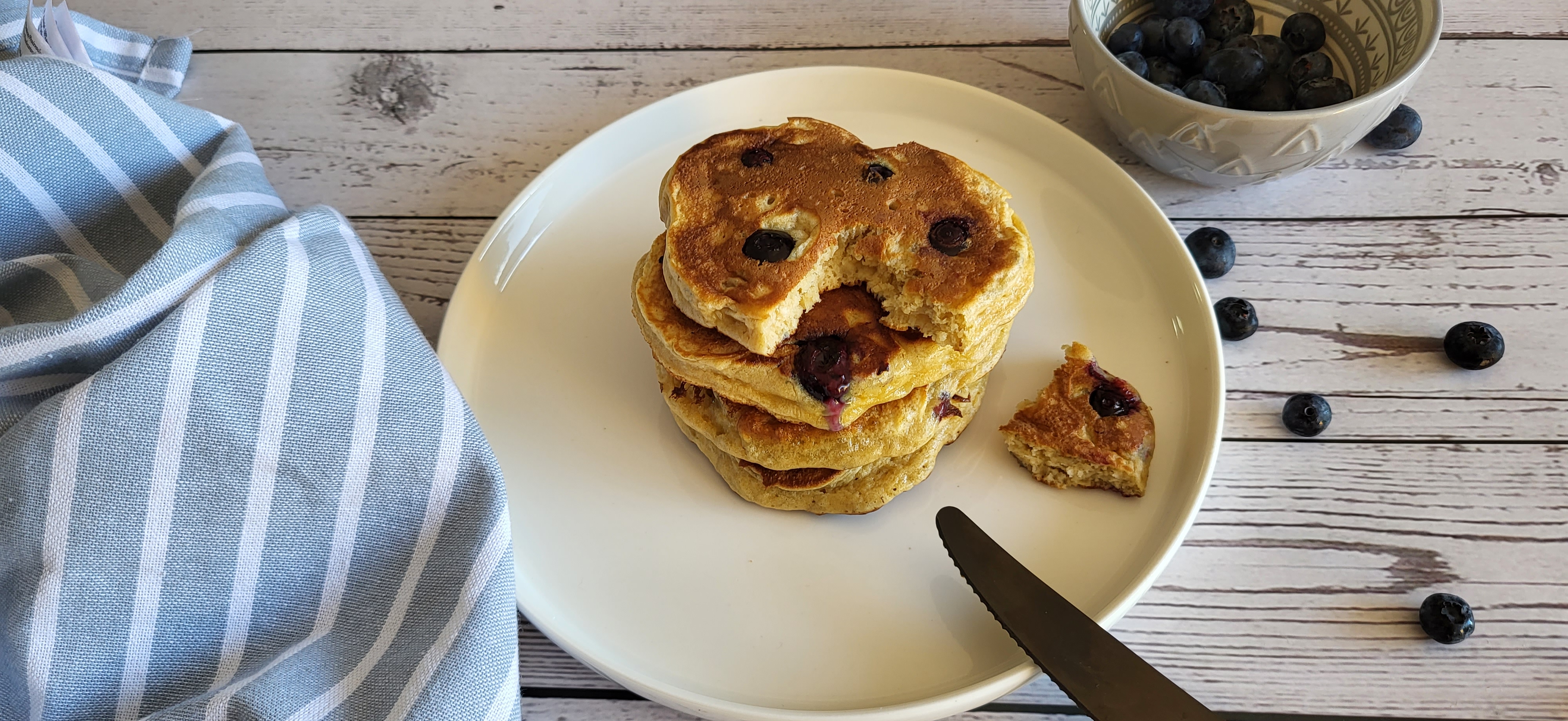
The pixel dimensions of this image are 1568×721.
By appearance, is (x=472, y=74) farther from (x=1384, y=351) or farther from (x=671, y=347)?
(x=1384, y=351)

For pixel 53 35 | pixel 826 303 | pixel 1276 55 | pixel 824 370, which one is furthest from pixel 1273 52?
pixel 53 35

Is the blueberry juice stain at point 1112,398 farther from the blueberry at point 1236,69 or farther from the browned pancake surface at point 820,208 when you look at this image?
the blueberry at point 1236,69

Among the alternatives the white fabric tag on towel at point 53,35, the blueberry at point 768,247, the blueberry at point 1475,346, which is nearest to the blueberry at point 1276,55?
the blueberry at point 1475,346

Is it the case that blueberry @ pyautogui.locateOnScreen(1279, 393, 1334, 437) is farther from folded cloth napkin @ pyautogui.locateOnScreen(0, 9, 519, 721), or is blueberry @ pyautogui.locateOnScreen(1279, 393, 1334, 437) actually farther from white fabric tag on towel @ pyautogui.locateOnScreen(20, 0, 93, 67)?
→ white fabric tag on towel @ pyautogui.locateOnScreen(20, 0, 93, 67)

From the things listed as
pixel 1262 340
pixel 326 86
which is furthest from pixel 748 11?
pixel 1262 340

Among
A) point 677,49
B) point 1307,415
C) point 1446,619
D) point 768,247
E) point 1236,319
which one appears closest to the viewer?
point 768,247

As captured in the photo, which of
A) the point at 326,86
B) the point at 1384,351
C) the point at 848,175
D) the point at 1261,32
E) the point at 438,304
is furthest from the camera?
the point at 326,86

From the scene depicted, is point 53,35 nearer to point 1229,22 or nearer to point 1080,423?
point 1080,423
